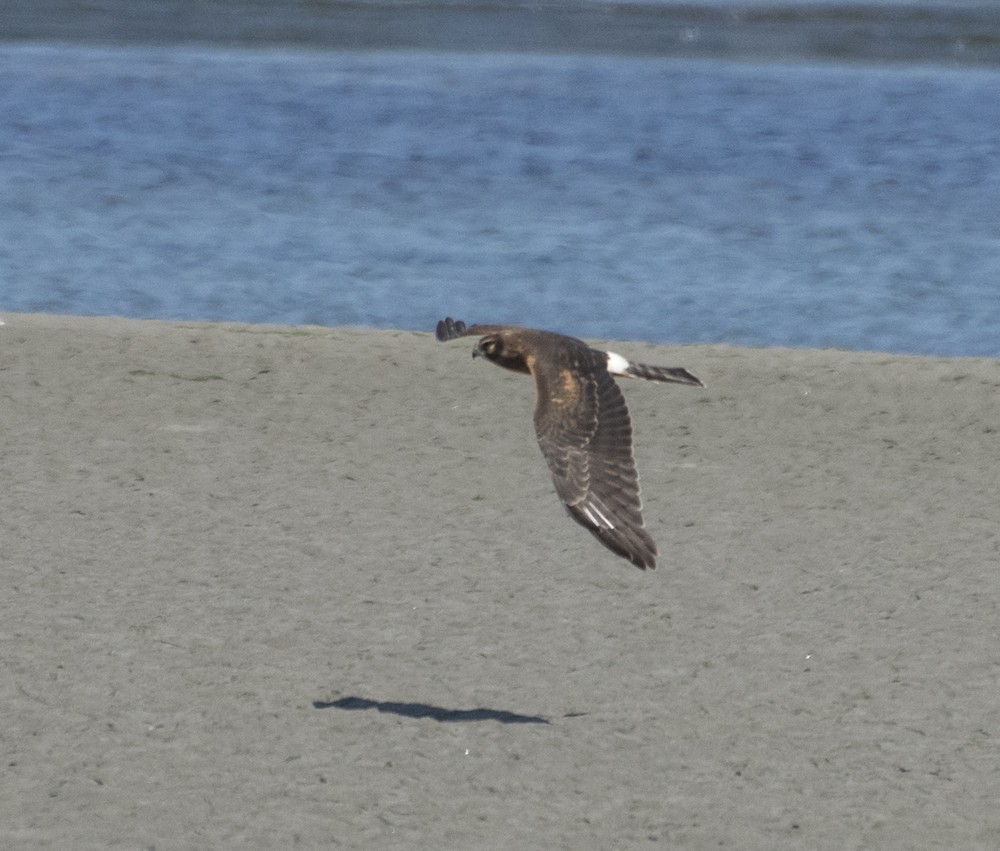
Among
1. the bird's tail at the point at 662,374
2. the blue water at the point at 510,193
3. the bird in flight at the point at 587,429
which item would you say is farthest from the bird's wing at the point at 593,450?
the blue water at the point at 510,193

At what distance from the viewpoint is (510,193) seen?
50.2 ft

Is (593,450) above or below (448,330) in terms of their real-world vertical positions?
above

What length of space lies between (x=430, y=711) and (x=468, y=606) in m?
0.91

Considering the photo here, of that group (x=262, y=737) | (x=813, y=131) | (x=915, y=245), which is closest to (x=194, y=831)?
(x=262, y=737)

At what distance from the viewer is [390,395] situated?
901 centimetres

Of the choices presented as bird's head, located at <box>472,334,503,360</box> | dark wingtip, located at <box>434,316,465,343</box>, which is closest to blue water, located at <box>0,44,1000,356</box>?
dark wingtip, located at <box>434,316,465,343</box>

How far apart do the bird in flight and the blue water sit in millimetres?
5323

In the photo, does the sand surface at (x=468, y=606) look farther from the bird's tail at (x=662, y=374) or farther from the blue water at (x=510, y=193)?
the blue water at (x=510, y=193)

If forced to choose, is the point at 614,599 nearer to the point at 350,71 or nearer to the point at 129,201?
the point at 129,201

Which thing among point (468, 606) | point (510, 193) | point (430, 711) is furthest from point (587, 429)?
point (510, 193)

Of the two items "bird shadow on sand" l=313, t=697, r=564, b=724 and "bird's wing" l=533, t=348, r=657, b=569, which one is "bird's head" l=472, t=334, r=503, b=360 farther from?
"bird shadow on sand" l=313, t=697, r=564, b=724

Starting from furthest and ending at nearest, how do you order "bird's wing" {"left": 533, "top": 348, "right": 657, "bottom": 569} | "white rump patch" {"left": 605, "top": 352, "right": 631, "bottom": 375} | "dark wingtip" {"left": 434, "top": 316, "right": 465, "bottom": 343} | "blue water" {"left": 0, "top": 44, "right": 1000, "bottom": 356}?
"blue water" {"left": 0, "top": 44, "right": 1000, "bottom": 356} < "dark wingtip" {"left": 434, "top": 316, "right": 465, "bottom": 343} < "white rump patch" {"left": 605, "top": 352, "right": 631, "bottom": 375} < "bird's wing" {"left": 533, "top": 348, "right": 657, "bottom": 569}

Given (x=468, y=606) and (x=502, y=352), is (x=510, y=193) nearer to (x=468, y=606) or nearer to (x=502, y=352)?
(x=468, y=606)

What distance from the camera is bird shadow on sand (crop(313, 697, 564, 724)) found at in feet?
18.4
